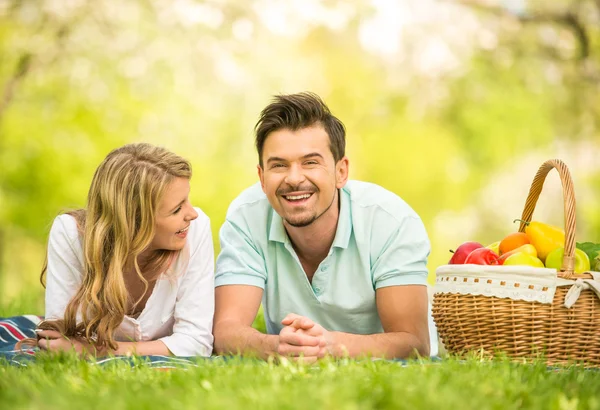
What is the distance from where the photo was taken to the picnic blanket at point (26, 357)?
3252 millimetres

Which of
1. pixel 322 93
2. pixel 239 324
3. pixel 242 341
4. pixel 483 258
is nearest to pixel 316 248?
pixel 239 324

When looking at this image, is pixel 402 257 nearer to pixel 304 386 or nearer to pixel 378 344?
pixel 378 344

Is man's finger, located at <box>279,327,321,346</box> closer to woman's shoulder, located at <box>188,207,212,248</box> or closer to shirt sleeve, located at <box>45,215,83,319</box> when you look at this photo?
woman's shoulder, located at <box>188,207,212,248</box>

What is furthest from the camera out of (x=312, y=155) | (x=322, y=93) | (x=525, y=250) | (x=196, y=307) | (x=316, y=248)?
(x=322, y=93)

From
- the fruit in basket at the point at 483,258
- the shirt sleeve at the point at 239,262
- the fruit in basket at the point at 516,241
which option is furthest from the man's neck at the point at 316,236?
the fruit in basket at the point at 516,241

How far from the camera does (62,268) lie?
3.85m

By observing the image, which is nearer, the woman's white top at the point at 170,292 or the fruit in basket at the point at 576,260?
the fruit in basket at the point at 576,260

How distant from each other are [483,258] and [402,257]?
1.67ft

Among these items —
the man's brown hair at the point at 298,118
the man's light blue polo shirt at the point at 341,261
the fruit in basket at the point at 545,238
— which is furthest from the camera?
the man's light blue polo shirt at the point at 341,261

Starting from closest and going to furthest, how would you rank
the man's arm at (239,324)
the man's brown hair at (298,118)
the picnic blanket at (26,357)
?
1. the picnic blanket at (26,357)
2. the man's arm at (239,324)
3. the man's brown hair at (298,118)

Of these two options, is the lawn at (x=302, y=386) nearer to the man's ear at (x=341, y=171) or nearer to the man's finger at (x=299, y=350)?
the man's finger at (x=299, y=350)

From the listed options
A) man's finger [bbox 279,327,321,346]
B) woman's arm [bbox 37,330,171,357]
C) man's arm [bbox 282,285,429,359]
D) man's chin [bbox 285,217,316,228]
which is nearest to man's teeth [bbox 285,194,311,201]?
man's chin [bbox 285,217,316,228]

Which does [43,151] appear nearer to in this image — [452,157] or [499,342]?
[452,157]

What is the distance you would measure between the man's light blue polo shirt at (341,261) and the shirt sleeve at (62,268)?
79 centimetres
